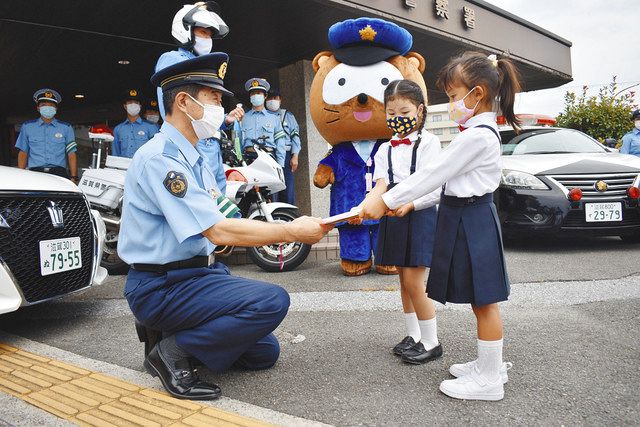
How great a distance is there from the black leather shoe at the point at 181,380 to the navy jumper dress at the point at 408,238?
1.17 m

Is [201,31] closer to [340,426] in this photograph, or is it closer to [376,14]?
[376,14]

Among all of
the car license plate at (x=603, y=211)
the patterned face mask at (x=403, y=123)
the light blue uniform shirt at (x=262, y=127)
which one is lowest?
the car license plate at (x=603, y=211)

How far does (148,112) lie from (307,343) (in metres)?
6.35

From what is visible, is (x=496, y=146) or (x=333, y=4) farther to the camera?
(x=333, y=4)

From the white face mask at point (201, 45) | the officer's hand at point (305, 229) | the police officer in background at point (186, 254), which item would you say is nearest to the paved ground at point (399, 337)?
the police officer in background at point (186, 254)

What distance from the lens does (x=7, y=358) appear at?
279 cm

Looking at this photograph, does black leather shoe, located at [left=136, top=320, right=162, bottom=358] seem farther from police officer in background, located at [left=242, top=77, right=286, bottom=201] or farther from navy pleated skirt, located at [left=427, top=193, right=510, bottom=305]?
police officer in background, located at [left=242, top=77, right=286, bottom=201]

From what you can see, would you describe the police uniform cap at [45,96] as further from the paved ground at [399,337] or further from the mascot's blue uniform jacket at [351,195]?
the mascot's blue uniform jacket at [351,195]

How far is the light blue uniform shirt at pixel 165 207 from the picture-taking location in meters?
2.15

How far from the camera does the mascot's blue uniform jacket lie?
4.65 metres

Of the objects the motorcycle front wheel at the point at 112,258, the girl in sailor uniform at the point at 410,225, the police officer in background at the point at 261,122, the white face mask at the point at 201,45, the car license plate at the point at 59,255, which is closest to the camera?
the girl in sailor uniform at the point at 410,225

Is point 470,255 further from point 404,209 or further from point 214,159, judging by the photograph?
point 214,159

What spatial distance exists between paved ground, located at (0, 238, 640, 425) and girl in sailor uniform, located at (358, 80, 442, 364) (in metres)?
0.17

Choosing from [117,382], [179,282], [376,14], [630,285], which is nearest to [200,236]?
[179,282]
